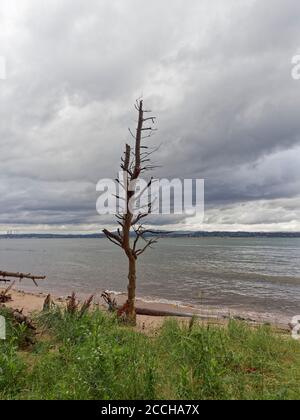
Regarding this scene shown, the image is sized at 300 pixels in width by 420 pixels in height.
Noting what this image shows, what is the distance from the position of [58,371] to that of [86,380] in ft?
3.78

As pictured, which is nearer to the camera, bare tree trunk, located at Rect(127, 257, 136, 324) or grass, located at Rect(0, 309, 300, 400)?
grass, located at Rect(0, 309, 300, 400)

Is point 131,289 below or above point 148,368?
below

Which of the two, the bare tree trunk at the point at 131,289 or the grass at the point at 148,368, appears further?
the bare tree trunk at the point at 131,289

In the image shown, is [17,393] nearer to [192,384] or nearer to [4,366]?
[4,366]

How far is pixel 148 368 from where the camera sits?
4.77m

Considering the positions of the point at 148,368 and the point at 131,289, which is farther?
the point at 131,289

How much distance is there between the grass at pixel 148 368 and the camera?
453 cm

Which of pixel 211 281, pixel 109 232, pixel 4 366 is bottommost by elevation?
pixel 211 281

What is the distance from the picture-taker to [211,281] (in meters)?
32.0

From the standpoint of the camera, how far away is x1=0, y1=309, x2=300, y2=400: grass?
453 centimetres

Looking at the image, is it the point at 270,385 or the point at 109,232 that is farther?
the point at 109,232
